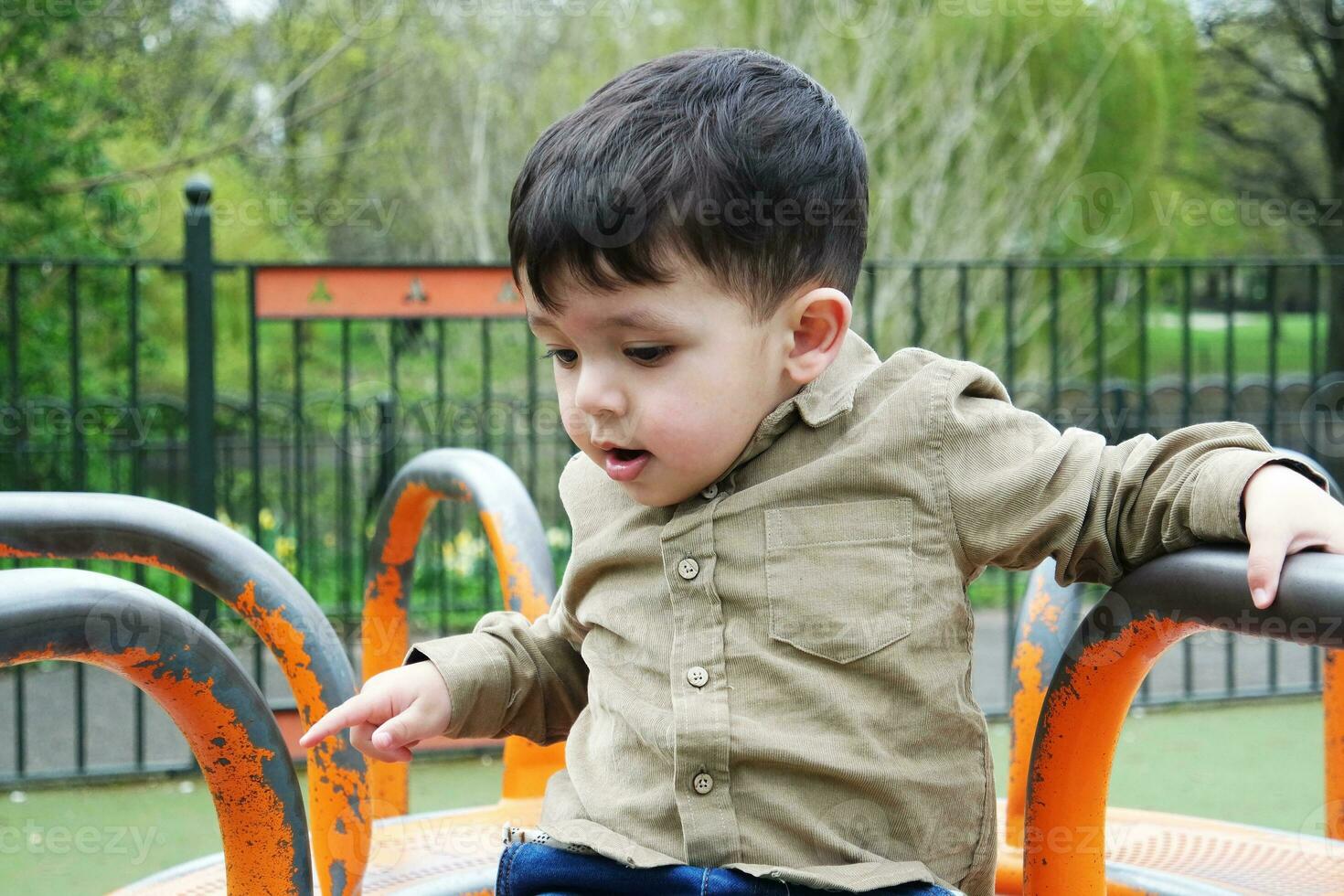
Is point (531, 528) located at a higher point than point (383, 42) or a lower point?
lower

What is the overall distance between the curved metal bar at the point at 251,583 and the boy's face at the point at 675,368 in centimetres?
35

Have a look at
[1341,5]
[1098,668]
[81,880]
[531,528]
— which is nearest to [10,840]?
[81,880]

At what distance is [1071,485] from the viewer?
115 cm

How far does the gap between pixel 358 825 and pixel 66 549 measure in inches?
17.5

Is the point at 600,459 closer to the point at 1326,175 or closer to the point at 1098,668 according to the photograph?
the point at 1098,668

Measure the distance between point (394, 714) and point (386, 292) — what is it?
2.98 meters

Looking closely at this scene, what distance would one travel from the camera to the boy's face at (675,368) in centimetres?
115

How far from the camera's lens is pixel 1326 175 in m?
18.2
